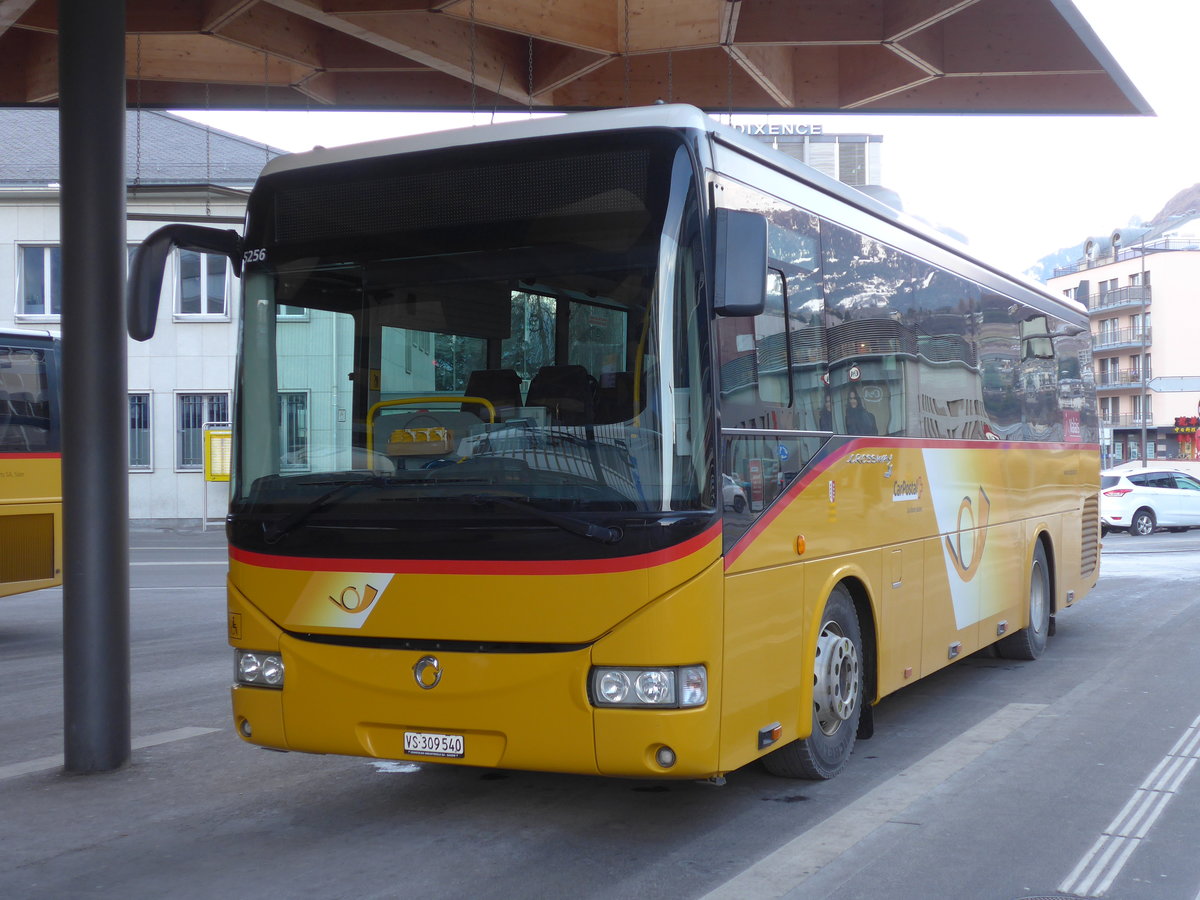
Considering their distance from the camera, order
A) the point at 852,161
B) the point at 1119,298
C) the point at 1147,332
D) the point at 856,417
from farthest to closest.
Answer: the point at 1119,298 < the point at 1147,332 < the point at 852,161 < the point at 856,417

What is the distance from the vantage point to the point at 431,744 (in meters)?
5.30

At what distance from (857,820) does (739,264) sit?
258 cm

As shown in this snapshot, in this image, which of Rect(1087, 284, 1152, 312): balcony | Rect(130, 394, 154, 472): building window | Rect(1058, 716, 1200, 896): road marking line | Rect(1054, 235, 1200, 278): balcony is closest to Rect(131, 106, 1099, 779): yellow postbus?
Rect(1058, 716, 1200, 896): road marking line

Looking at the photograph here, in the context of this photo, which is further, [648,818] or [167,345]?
[167,345]

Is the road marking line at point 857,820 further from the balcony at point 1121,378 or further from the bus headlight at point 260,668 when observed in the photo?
the balcony at point 1121,378

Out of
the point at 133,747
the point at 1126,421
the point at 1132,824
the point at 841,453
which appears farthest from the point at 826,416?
the point at 1126,421

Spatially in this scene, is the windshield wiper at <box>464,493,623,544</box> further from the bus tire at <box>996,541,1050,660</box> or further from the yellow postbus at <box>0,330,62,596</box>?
the yellow postbus at <box>0,330,62,596</box>

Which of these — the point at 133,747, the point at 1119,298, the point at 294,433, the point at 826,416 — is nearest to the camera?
the point at 294,433

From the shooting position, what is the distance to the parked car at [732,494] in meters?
5.23

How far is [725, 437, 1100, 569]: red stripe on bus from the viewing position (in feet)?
17.8

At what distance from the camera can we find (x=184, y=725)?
830 centimetres

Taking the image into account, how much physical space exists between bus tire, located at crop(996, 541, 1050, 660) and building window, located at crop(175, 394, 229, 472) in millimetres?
26965

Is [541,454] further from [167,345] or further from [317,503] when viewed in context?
[167,345]

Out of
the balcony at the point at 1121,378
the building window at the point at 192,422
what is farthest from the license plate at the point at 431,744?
the balcony at the point at 1121,378
